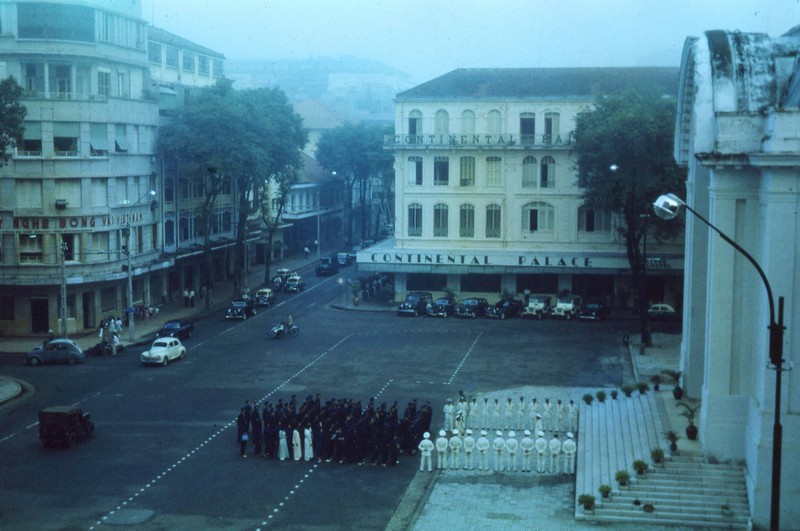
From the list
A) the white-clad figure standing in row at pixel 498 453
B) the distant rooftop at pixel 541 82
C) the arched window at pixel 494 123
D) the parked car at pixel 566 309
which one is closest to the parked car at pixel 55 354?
the white-clad figure standing in row at pixel 498 453

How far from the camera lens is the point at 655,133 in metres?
54.0

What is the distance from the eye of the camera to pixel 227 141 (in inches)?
2534

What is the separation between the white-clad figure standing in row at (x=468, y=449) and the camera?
30578mm

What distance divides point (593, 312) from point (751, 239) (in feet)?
112

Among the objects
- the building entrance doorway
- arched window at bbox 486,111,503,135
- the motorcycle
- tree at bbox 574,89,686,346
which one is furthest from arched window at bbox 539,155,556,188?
the building entrance doorway

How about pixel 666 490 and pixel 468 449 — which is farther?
pixel 468 449

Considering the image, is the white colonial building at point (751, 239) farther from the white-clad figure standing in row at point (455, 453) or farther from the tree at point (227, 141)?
the tree at point (227, 141)

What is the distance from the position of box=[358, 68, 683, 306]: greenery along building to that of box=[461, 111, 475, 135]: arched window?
6 cm

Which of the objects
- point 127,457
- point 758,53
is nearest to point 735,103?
point 758,53

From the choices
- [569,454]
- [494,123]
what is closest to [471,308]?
[494,123]

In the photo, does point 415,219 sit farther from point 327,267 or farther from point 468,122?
point 327,267

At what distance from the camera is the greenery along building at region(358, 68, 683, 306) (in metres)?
66.1

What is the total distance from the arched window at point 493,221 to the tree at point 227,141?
46.4ft

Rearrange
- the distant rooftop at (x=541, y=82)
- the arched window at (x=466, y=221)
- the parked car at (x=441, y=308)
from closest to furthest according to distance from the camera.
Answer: the parked car at (x=441, y=308)
the distant rooftop at (x=541, y=82)
the arched window at (x=466, y=221)
